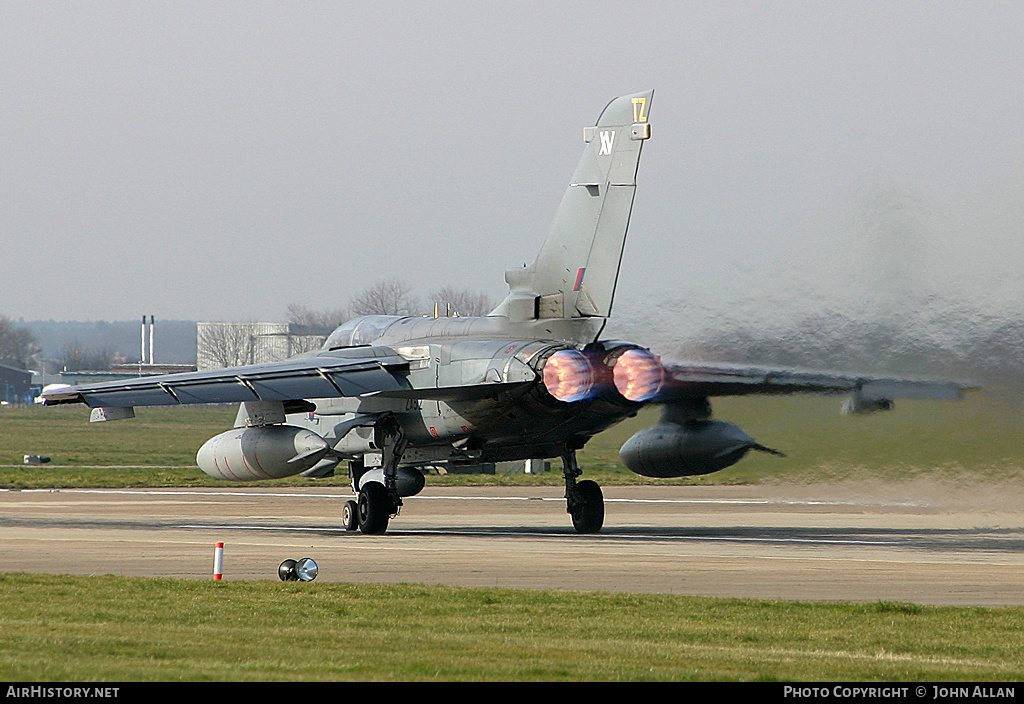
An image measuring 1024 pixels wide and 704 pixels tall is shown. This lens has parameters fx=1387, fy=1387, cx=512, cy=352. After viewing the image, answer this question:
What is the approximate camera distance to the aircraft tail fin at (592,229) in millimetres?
24844

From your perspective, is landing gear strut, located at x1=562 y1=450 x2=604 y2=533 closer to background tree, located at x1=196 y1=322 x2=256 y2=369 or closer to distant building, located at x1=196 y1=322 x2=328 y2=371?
distant building, located at x1=196 y1=322 x2=328 y2=371

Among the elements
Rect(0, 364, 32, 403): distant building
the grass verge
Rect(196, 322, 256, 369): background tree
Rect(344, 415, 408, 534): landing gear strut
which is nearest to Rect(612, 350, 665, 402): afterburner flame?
Rect(344, 415, 408, 534): landing gear strut

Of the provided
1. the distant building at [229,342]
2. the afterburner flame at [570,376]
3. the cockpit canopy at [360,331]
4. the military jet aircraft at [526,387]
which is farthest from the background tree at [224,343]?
the afterburner flame at [570,376]

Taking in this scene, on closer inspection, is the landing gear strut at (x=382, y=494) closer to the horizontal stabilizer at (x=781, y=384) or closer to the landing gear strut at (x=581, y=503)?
the landing gear strut at (x=581, y=503)

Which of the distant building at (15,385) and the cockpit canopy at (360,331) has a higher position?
the cockpit canopy at (360,331)

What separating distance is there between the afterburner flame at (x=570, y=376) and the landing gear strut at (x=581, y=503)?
3.61 metres

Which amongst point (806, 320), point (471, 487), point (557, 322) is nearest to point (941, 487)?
point (806, 320)

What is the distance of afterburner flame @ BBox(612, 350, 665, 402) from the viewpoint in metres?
22.9

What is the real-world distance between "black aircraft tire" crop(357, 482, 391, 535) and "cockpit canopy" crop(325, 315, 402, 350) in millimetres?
3098

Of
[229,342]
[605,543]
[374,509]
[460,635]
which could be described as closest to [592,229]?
[605,543]

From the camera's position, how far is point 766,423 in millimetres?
24062

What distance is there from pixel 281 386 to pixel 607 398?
5.89 meters

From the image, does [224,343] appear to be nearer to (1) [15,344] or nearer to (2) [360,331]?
(1) [15,344]
